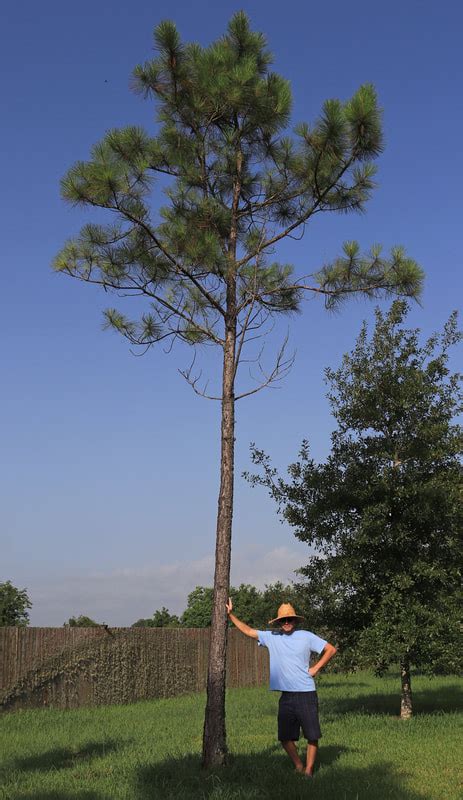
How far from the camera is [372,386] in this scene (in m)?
16.1

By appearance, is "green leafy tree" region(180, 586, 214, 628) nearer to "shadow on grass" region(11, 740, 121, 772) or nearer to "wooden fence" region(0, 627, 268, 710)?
"wooden fence" region(0, 627, 268, 710)

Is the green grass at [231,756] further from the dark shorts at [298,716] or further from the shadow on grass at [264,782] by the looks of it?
the dark shorts at [298,716]

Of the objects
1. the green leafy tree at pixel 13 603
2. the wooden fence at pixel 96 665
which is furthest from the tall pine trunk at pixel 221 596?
the green leafy tree at pixel 13 603

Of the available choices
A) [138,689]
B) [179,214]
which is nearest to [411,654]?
[179,214]

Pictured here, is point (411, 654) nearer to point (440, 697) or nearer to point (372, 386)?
point (372, 386)

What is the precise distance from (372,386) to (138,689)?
459 inches

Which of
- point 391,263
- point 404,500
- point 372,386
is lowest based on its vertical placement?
point 404,500

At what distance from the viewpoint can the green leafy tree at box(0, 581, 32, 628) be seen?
105 ft

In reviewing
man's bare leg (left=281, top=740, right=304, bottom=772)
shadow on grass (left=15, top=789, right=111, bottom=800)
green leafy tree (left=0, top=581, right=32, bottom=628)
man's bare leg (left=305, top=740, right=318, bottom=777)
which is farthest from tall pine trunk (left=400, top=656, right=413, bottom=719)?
green leafy tree (left=0, top=581, right=32, bottom=628)

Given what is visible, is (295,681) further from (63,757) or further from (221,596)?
(63,757)

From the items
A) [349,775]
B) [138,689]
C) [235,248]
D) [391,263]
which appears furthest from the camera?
[138,689]

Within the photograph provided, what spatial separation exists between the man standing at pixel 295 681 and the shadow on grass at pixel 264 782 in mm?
368

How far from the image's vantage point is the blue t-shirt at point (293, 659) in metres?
8.95

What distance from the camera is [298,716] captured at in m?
8.92
